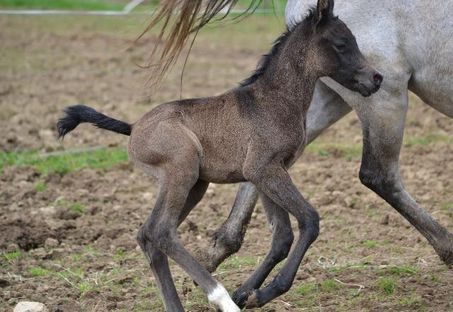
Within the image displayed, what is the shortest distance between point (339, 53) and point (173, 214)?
1.19 meters

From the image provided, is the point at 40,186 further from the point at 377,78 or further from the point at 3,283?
the point at 377,78

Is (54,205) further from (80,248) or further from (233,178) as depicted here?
(233,178)

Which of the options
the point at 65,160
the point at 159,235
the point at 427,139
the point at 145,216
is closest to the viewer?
the point at 159,235

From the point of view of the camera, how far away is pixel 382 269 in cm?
630

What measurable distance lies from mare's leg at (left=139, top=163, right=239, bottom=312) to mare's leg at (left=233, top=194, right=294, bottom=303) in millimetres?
380

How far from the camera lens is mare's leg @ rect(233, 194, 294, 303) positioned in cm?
542

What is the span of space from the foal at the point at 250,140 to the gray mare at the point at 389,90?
1.71 ft

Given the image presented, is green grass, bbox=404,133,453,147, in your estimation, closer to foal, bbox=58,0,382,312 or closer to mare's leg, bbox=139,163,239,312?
foal, bbox=58,0,382,312

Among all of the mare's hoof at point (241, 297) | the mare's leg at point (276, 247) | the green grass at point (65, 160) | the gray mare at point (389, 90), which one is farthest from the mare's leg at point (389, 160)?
the green grass at point (65, 160)

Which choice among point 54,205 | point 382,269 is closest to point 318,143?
point 54,205

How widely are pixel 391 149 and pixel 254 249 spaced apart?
1388mm

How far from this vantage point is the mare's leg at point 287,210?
5117 mm

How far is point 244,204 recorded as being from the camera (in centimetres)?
611

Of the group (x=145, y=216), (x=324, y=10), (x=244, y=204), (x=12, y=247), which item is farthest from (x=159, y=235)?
(x=145, y=216)
